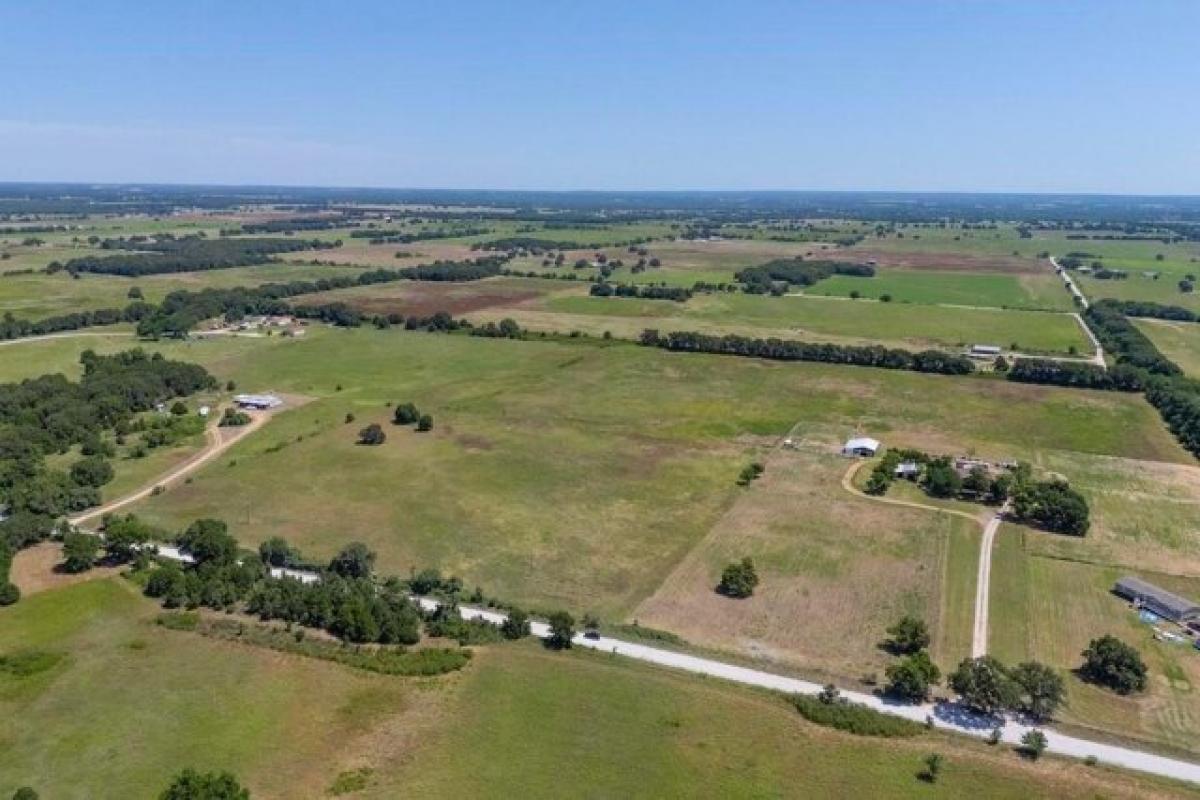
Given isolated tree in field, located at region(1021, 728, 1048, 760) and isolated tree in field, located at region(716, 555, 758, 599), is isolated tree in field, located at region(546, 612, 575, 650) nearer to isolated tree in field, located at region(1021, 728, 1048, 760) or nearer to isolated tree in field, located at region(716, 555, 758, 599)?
isolated tree in field, located at region(716, 555, 758, 599)

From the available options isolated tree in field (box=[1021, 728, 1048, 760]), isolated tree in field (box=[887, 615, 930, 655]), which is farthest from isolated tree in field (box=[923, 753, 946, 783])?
isolated tree in field (box=[887, 615, 930, 655])

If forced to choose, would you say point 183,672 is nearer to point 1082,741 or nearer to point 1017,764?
point 1017,764

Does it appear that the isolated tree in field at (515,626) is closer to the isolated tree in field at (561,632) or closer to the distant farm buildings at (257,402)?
the isolated tree in field at (561,632)

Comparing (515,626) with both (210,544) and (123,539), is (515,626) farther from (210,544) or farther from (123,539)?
(123,539)

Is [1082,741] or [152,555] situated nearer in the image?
[1082,741]

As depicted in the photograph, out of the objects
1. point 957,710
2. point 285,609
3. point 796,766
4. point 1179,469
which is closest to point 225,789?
point 285,609

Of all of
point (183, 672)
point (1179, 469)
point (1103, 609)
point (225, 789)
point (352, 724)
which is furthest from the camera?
point (1179, 469)

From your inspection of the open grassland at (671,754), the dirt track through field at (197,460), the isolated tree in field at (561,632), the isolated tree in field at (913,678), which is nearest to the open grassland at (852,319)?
the dirt track through field at (197,460)

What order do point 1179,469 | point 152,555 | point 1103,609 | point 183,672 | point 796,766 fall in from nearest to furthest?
point 796,766 < point 183,672 < point 1103,609 < point 152,555 < point 1179,469
